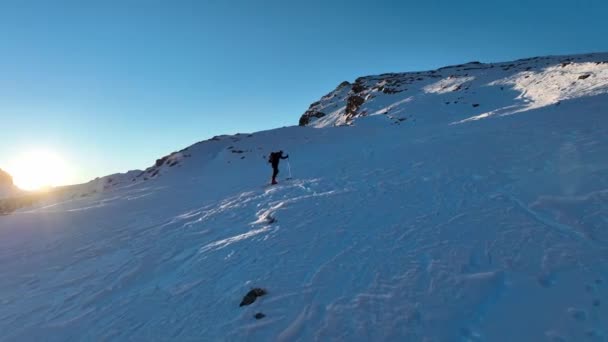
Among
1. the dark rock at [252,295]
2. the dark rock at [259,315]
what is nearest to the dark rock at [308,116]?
the dark rock at [252,295]

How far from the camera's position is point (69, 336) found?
6.86 m

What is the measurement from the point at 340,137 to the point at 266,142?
9.16 meters

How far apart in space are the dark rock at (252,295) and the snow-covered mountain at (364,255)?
55 millimetres

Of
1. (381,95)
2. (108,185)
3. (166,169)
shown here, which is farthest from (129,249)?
(381,95)

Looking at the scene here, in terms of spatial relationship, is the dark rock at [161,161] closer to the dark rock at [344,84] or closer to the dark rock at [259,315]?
the dark rock at [259,315]

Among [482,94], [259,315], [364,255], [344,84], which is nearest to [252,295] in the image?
[259,315]

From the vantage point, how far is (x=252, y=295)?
6703mm

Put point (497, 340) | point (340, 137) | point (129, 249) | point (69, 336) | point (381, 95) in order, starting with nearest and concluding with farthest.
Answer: point (497, 340) < point (69, 336) < point (129, 249) < point (340, 137) < point (381, 95)

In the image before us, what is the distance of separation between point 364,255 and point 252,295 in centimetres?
248

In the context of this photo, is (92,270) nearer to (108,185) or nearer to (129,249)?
(129,249)

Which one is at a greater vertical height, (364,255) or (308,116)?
(308,116)

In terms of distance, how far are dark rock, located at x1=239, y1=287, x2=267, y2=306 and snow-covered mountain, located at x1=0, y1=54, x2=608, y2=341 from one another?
55 mm

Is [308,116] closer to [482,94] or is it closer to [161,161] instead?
[161,161]

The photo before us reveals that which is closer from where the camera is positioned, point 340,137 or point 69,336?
point 69,336
